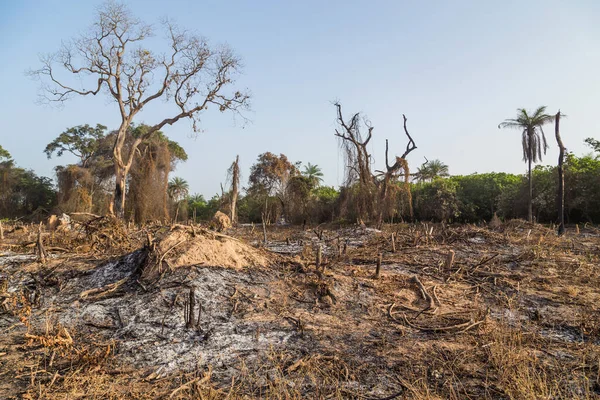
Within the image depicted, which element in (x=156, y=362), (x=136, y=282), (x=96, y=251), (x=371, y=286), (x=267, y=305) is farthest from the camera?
(x=96, y=251)

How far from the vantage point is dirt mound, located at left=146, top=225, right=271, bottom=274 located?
7219 millimetres

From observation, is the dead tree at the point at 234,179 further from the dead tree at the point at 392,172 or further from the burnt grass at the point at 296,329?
the burnt grass at the point at 296,329

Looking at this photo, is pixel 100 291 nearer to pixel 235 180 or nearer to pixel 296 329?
pixel 296 329

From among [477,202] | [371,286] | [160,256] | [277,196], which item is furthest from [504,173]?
[160,256]

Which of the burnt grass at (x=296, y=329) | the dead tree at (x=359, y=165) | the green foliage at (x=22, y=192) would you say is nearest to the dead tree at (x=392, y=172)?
the dead tree at (x=359, y=165)

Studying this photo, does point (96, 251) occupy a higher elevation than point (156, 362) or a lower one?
higher

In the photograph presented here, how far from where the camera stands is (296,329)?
18.2 ft

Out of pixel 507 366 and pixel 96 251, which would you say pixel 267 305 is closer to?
pixel 507 366

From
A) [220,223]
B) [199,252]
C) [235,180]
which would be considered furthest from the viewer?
[235,180]

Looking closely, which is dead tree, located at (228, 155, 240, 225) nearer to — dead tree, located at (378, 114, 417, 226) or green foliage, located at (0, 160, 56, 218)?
dead tree, located at (378, 114, 417, 226)

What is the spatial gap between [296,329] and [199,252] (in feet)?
9.03

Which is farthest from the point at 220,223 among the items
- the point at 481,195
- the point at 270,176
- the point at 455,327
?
the point at 481,195

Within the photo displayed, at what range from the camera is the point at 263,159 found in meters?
33.8

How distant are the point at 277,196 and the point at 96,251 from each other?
21719mm
